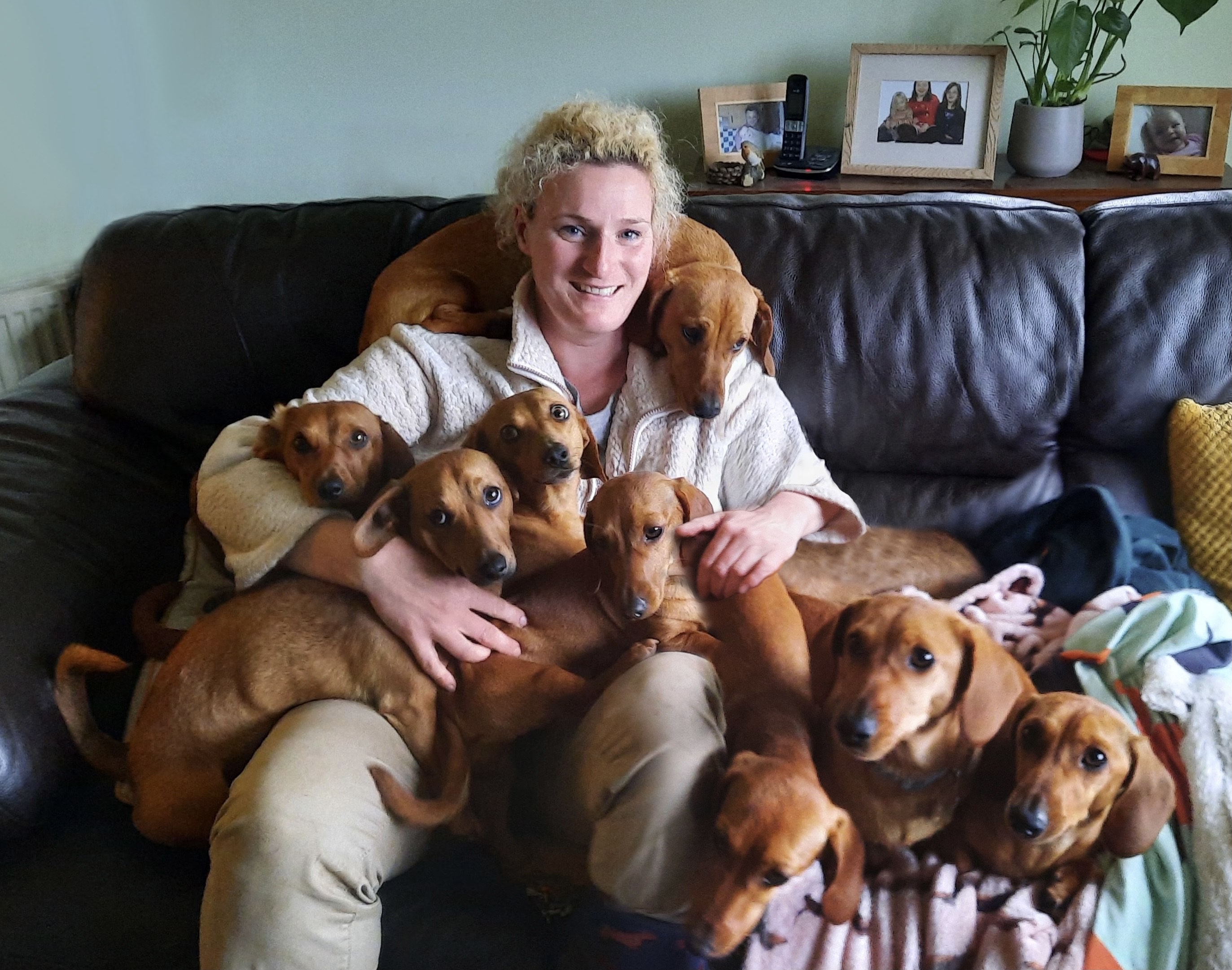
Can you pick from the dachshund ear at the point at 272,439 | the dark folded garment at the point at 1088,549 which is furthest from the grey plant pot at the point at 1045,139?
the dachshund ear at the point at 272,439

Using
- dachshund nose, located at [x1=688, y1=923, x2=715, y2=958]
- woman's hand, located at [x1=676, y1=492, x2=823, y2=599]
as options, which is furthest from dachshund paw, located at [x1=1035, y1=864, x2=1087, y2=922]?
woman's hand, located at [x1=676, y1=492, x2=823, y2=599]

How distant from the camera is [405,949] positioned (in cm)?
100

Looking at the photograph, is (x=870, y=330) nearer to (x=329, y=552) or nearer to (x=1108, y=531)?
(x=1108, y=531)

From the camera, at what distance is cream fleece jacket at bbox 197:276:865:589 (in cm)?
122

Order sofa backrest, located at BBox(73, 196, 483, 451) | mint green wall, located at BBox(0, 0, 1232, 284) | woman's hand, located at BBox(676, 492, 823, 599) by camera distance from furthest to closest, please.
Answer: mint green wall, located at BBox(0, 0, 1232, 284) → sofa backrest, located at BBox(73, 196, 483, 451) → woman's hand, located at BBox(676, 492, 823, 599)

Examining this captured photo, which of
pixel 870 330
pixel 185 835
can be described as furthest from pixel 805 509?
pixel 185 835

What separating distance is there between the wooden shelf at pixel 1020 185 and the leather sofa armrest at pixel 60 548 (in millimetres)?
1276

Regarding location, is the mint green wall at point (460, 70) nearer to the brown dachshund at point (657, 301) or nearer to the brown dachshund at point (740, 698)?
the brown dachshund at point (657, 301)

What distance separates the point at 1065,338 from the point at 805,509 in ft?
1.72

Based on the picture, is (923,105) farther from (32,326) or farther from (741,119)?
(32,326)

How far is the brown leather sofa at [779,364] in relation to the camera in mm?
1224

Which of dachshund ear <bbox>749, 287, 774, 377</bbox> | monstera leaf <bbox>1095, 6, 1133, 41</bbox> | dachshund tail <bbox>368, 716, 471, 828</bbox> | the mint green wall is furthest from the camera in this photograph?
the mint green wall

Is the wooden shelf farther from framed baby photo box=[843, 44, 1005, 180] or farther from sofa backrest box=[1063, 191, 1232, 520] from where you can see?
sofa backrest box=[1063, 191, 1232, 520]

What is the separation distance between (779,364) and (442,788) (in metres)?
0.78
